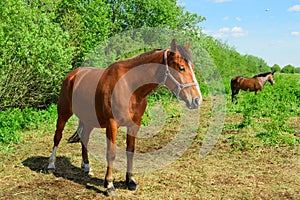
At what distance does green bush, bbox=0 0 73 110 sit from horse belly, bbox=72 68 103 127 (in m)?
5.38

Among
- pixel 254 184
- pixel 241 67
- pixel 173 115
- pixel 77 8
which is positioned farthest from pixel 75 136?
pixel 241 67

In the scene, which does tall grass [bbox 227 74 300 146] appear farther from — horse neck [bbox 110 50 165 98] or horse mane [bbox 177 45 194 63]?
horse mane [bbox 177 45 194 63]

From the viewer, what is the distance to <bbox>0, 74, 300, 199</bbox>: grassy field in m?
5.03

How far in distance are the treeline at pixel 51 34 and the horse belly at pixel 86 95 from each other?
4.35 meters

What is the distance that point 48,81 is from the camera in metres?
12.6

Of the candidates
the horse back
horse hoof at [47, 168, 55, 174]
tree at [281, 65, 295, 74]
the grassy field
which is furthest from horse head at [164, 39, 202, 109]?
tree at [281, 65, 295, 74]

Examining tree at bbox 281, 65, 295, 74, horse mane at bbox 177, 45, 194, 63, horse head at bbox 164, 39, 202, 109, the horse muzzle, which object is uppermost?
tree at bbox 281, 65, 295, 74

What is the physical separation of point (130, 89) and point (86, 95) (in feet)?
3.73

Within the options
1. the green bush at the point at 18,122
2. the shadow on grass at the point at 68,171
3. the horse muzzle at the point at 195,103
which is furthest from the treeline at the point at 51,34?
the horse muzzle at the point at 195,103

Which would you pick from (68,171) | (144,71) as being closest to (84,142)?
(68,171)

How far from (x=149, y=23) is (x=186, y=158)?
1289 centimetres

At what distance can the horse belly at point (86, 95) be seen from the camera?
546cm

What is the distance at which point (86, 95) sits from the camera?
5.59 meters

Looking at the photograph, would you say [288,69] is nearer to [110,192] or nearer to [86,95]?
[86,95]
